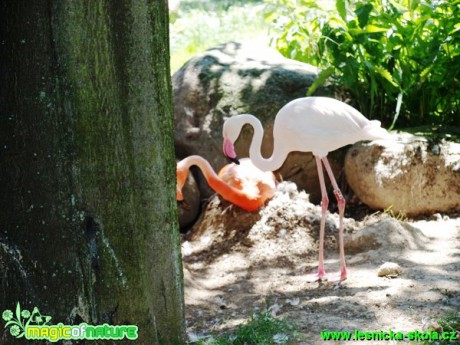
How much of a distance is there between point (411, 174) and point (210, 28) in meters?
5.97

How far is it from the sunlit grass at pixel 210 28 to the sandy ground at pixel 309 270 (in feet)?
13.3

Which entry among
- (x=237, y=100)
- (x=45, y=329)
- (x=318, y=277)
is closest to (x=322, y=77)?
(x=237, y=100)

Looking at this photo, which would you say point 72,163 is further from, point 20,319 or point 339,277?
point 339,277

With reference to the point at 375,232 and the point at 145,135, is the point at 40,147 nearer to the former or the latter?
the point at 145,135

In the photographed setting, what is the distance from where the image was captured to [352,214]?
6.34 m

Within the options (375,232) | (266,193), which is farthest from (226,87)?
(375,232)

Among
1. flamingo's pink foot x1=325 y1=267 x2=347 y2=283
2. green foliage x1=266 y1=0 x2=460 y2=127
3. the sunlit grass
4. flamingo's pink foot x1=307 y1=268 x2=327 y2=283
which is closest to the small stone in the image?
flamingo's pink foot x1=325 y1=267 x2=347 y2=283

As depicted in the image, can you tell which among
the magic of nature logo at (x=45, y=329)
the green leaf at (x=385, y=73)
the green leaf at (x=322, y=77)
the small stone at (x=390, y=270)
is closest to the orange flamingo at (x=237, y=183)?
the green leaf at (x=322, y=77)

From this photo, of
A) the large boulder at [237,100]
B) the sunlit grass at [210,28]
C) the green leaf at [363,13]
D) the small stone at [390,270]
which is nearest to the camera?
the small stone at [390,270]

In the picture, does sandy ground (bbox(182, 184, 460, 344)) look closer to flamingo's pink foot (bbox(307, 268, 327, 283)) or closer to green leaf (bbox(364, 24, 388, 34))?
flamingo's pink foot (bbox(307, 268, 327, 283))

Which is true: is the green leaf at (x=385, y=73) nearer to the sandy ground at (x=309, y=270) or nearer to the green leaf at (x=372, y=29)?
the green leaf at (x=372, y=29)

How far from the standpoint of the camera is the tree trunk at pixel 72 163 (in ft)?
8.95

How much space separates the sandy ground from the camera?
152 inches

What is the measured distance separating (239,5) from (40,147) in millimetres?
10615
